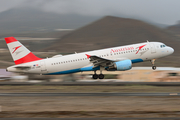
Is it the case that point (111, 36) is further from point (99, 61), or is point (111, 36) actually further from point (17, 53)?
point (17, 53)

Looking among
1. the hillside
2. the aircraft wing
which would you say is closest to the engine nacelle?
the aircraft wing

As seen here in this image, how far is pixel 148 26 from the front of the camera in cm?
16012

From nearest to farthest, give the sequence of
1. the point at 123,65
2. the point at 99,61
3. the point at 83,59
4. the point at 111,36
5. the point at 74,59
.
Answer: the point at 123,65 < the point at 99,61 < the point at 74,59 < the point at 83,59 < the point at 111,36

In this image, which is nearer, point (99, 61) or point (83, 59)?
point (99, 61)

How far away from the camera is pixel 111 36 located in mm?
152625

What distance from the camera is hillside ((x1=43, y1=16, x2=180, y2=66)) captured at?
142 meters

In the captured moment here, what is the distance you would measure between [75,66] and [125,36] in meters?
112

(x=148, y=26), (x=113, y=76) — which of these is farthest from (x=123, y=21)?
(x=113, y=76)

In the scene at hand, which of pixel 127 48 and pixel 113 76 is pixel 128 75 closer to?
pixel 113 76

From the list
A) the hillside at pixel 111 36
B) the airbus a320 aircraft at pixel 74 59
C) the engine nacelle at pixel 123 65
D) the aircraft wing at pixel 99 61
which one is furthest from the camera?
the hillside at pixel 111 36

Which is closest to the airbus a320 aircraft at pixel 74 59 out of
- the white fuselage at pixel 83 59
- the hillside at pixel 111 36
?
the white fuselage at pixel 83 59

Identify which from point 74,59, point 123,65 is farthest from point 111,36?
point 123,65

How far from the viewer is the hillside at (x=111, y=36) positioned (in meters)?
142

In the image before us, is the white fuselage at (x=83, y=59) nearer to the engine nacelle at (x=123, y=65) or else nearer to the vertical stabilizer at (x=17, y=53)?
the vertical stabilizer at (x=17, y=53)
